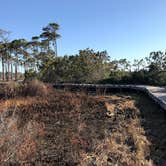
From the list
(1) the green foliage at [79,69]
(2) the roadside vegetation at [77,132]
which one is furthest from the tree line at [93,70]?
(2) the roadside vegetation at [77,132]

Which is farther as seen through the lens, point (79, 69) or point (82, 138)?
point (79, 69)

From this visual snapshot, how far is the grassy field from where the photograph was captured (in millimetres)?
5668

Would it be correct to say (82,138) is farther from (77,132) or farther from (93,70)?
(93,70)

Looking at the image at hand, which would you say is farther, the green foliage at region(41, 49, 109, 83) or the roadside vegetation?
the green foliage at region(41, 49, 109, 83)

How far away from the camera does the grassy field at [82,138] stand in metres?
5.67

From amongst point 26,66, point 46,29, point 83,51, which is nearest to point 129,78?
point 83,51

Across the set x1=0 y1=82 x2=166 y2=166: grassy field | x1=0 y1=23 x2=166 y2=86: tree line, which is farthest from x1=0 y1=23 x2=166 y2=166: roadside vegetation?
x1=0 y1=23 x2=166 y2=86: tree line

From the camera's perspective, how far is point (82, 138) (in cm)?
733

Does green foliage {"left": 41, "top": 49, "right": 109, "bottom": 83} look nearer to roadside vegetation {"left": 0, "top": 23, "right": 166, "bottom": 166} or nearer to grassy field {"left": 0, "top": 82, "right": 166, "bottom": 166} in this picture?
roadside vegetation {"left": 0, "top": 23, "right": 166, "bottom": 166}

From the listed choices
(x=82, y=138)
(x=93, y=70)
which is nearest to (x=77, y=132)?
(x=82, y=138)

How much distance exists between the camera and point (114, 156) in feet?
20.2

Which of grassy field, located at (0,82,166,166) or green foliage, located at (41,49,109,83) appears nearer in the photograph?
grassy field, located at (0,82,166,166)

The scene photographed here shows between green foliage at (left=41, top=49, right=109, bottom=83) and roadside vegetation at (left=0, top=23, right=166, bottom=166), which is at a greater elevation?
green foliage at (left=41, top=49, right=109, bottom=83)

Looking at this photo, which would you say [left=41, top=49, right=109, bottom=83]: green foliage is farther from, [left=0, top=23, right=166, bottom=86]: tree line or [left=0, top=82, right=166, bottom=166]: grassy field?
[left=0, top=82, right=166, bottom=166]: grassy field
